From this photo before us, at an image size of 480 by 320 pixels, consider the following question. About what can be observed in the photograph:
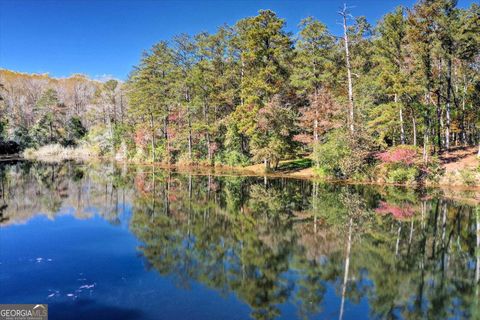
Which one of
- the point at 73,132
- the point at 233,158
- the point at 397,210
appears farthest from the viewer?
the point at 73,132

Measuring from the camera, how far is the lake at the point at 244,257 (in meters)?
8.62

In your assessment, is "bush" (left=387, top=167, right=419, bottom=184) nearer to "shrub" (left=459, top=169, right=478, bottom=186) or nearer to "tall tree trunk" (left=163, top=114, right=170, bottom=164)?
"shrub" (left=459, top=169, right=478, bottom=186)

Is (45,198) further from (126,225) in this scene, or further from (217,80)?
(217,80)

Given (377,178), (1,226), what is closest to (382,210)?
(377,178)

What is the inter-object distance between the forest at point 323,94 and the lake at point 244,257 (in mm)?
9419

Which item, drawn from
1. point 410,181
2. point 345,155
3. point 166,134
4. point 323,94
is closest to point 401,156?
point 410,181

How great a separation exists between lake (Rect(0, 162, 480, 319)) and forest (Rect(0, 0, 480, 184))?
9419 mm

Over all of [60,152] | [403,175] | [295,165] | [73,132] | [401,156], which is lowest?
[403,175]

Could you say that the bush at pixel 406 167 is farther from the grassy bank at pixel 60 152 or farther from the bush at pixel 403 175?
the grassy bank at pixel 60 152

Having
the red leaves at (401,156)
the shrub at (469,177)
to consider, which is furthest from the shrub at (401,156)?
the shrub at (469,177)

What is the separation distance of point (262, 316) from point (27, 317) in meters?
5.11

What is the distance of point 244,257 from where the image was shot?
471 inches

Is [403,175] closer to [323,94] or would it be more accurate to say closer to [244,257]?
[323,94]

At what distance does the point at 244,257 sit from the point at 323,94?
2665 cm
